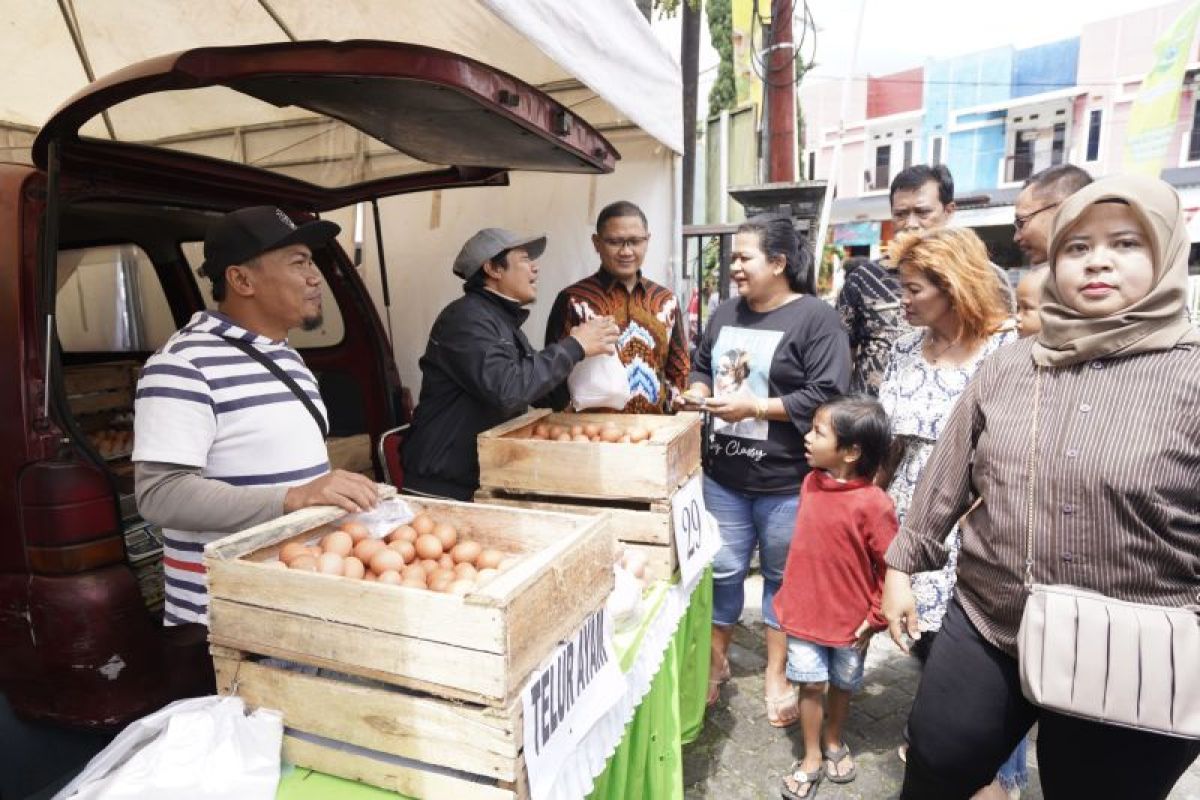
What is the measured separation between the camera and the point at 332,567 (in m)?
1.45

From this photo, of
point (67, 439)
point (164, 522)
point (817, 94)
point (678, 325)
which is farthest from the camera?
point (817, 94)

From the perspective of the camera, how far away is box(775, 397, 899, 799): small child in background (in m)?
2.46

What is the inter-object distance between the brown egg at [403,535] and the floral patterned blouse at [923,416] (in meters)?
1.76

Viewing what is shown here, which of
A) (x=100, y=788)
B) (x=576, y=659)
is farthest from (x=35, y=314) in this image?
(x=576, y=659)

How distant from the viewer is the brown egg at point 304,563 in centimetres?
142

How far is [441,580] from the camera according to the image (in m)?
1.49

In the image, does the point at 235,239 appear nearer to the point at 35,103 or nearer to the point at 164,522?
the point at 164,522

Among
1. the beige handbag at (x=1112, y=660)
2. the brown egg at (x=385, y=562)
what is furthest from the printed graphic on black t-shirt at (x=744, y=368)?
the brown egg at (x=385, y=562)

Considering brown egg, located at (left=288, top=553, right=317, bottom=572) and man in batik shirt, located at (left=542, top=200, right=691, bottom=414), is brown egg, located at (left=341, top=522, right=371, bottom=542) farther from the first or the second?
man in batik shirt, located at (left=542, top=200, right=691, bottom=414)

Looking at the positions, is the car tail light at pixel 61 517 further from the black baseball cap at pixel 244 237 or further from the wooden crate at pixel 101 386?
the wooden crate at pixel 101 386

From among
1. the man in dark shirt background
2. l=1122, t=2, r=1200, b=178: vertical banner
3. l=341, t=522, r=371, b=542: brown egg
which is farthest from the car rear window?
l=1122, t=2, r=1200, b=178: vertical banner

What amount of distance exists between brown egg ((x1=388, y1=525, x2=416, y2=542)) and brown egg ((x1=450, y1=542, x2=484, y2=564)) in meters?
0.11

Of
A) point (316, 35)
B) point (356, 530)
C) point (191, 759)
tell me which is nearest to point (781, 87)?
point (316, 35)

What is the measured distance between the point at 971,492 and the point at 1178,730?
67 centimetres
